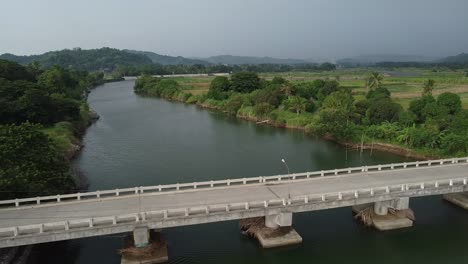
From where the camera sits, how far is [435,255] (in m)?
25.7

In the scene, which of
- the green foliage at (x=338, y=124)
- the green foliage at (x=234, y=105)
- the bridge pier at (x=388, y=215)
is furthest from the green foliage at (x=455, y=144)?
the green foliage at (x=234, y=105)

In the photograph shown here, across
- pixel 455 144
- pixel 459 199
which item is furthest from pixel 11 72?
pixel 459 199

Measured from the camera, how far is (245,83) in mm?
95688

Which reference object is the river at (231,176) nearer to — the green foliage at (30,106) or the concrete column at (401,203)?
the concrete column at (401,203)

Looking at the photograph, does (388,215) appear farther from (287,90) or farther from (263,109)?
(287,90)

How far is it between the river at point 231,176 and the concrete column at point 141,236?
2362 millimetres

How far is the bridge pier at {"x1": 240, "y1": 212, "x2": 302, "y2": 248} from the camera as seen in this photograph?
81.7 feet

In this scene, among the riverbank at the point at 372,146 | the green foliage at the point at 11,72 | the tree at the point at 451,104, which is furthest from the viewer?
the green foliage at the point at 11,72

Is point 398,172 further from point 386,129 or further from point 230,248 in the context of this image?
point 386,129

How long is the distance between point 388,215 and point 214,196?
1366 centimetres

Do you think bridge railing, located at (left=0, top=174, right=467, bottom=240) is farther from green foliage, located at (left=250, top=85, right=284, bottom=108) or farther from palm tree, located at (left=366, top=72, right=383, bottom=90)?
palm tree, located at (left=366, top=72, right=383, bottom=90)

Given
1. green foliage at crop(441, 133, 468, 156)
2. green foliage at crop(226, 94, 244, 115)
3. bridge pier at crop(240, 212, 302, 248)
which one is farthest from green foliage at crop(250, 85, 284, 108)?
bridge pier at crop(240, 212, 302, 248)

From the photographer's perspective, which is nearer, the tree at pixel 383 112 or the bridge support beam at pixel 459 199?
the bridge support beam at pixel 459 199

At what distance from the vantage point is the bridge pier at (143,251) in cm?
2233
